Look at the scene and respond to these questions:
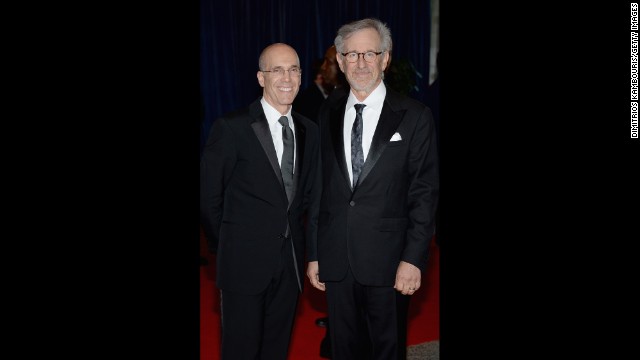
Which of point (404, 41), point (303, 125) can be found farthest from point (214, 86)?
point (303, 125)

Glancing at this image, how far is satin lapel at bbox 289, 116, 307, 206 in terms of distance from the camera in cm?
273

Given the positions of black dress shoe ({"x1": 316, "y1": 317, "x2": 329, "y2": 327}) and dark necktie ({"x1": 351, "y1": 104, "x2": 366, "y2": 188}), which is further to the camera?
black dress shoe ({"x1": 316, "y1": 317, "x2": 329, "y2": 327})

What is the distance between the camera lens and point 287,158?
8.89 ft

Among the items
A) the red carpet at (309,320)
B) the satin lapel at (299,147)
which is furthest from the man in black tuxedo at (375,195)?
the red carpet at (309,320)

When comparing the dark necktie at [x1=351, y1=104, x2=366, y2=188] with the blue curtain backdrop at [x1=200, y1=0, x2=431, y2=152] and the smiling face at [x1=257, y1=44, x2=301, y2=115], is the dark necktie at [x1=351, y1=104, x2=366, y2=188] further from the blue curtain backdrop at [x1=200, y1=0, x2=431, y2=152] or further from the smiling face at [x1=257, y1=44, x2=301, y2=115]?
the blue curtain backdrop at [x1=200, y1=0, x2=431, y2=152]

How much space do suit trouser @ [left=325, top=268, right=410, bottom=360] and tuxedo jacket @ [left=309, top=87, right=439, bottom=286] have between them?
0.07 m

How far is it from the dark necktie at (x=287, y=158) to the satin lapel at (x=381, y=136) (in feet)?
1.05

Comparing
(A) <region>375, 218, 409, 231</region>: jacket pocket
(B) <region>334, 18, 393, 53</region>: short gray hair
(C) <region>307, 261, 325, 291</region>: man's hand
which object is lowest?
(C) <region>307, 261, 325, 291</region>: man's hand

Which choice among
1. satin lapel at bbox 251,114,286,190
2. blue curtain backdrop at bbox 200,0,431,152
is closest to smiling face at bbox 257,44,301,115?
satin lapel at bbox 251,114,286,190

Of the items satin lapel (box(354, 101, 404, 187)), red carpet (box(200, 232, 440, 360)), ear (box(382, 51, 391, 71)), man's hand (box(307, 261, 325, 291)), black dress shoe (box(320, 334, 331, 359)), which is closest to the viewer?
satin lapel (box(354, 101, 404, 187))

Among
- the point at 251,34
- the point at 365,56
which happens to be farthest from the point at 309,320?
the point at 251,34

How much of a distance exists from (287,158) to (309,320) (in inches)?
83.5

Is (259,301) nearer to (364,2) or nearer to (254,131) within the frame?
(254,131)

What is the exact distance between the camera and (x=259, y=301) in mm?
2717
